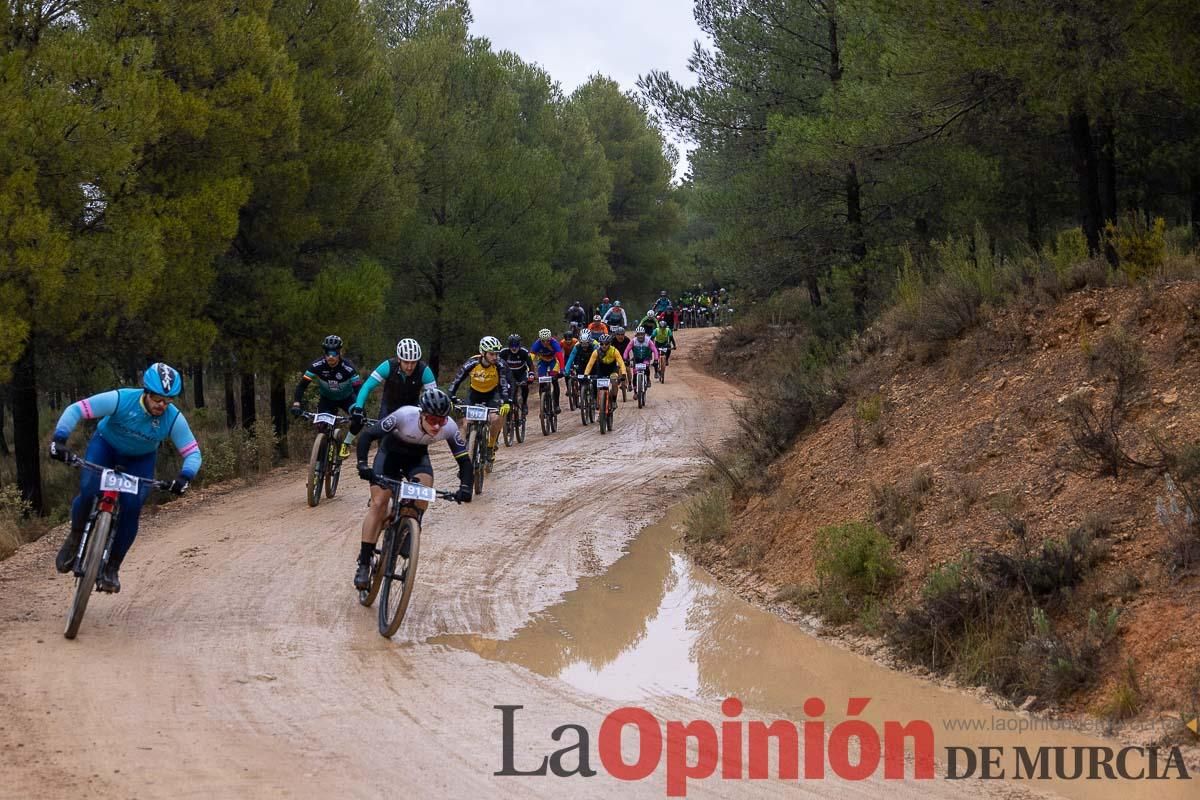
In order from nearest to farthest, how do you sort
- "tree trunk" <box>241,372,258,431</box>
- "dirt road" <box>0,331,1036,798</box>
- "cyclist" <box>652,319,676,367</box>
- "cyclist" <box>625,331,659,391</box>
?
"dirt road" <box>0,331,1036,798</box>
"tree trunk" <box>241,372,258,431</box>
"cyclist" <box>625,331,659,391</box>
"cyclist" <box>652,319,676,367</box>

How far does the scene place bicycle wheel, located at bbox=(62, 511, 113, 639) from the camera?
831cm

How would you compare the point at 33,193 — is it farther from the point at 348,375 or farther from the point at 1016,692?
the point at 1016,692

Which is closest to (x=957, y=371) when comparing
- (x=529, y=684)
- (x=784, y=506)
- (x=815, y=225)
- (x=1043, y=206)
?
(x=784, y=506)

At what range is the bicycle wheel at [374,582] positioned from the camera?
9461mm

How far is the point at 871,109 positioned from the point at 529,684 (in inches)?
455

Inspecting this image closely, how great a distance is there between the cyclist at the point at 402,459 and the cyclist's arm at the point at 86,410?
190 centimetres

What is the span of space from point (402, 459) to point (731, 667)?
10.4 ft

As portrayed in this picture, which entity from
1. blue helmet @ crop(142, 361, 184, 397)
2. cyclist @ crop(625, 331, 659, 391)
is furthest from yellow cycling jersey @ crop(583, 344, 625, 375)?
blue helmet @ crop(142, 361, 184, 397)

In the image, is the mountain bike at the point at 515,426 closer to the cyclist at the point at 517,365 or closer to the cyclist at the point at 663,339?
the cyclist at the point at 517,365

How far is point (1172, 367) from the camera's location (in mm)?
9883

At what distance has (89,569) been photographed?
8.34 m

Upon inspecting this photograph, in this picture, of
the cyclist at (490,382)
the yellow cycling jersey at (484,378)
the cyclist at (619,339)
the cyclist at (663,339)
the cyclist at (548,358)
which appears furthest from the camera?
the cyclist at (663,339)

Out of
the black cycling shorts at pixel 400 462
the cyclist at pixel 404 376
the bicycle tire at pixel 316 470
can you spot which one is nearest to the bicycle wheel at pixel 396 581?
the black cycling shorts at pixel 400 462

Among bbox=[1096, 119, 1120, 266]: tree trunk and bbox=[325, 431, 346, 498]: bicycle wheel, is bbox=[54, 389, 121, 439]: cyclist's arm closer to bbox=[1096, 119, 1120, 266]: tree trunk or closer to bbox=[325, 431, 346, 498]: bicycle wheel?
bbox=[325, 431, 346, 498]: bicycle wheel
